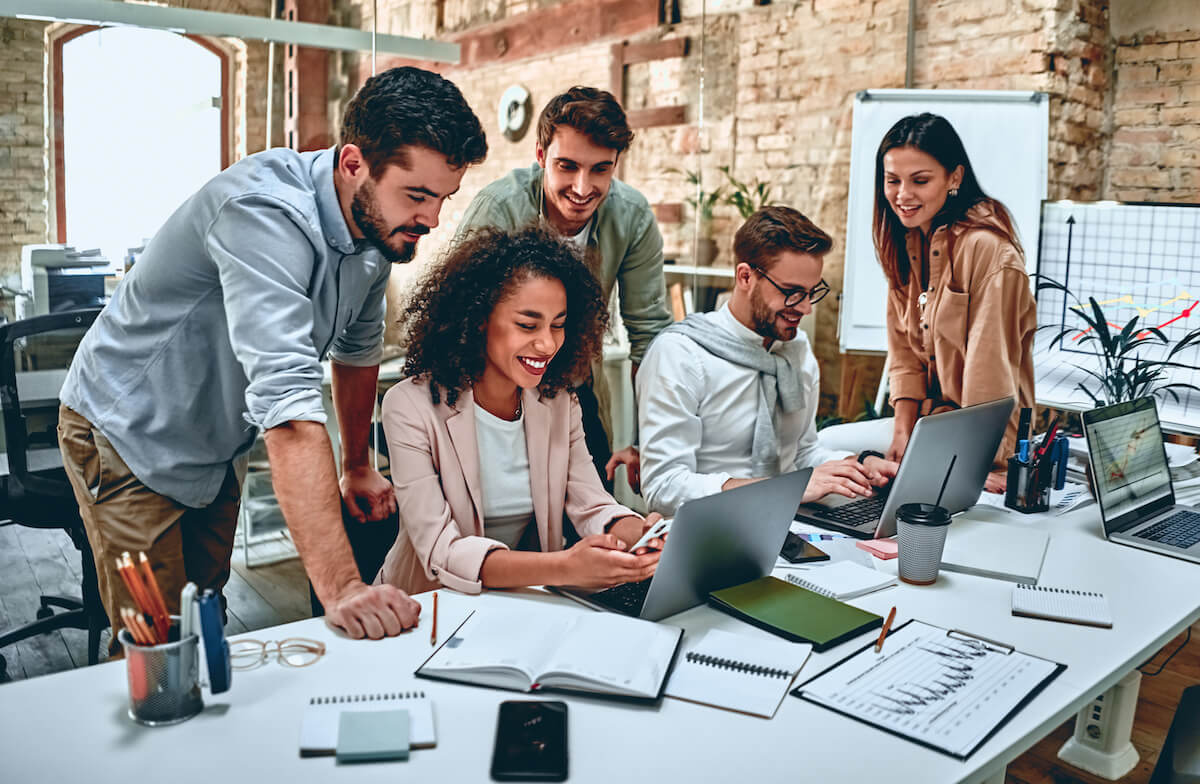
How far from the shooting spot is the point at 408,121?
1601 mm

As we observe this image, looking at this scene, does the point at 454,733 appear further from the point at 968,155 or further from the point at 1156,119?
the point at 1156,119

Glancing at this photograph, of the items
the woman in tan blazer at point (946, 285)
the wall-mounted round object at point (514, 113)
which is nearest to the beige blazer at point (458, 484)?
the woman in tan blazer at point (946, 285)

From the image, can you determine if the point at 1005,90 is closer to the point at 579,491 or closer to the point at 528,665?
the point at 579,491

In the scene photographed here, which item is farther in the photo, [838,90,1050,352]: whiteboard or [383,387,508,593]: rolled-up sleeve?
[838,90,1050,352]: whiteboard

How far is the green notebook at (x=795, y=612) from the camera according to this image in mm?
1440

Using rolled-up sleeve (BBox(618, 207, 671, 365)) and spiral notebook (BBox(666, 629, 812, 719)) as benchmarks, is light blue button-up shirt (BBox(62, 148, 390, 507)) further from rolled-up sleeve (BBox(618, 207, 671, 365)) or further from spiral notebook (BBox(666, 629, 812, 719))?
rolled-up sleeve (BBox(618, 207, 671, 365))

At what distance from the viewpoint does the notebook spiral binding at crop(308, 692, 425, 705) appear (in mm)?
1209

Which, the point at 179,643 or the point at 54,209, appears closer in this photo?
the point at 179,643

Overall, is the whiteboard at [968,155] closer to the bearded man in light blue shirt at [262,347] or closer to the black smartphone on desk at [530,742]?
the bearded man in light blue shirt at [262,347]

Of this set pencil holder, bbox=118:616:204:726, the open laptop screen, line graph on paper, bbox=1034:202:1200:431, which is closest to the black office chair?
pencil holder, bbox=118:616:204:726

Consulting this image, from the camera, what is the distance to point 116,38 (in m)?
2.81

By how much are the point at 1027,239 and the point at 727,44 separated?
67.9 inches

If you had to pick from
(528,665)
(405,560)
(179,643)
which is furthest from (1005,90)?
(179,643)

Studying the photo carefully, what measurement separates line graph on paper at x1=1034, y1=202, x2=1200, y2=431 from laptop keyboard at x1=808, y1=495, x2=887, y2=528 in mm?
1474
